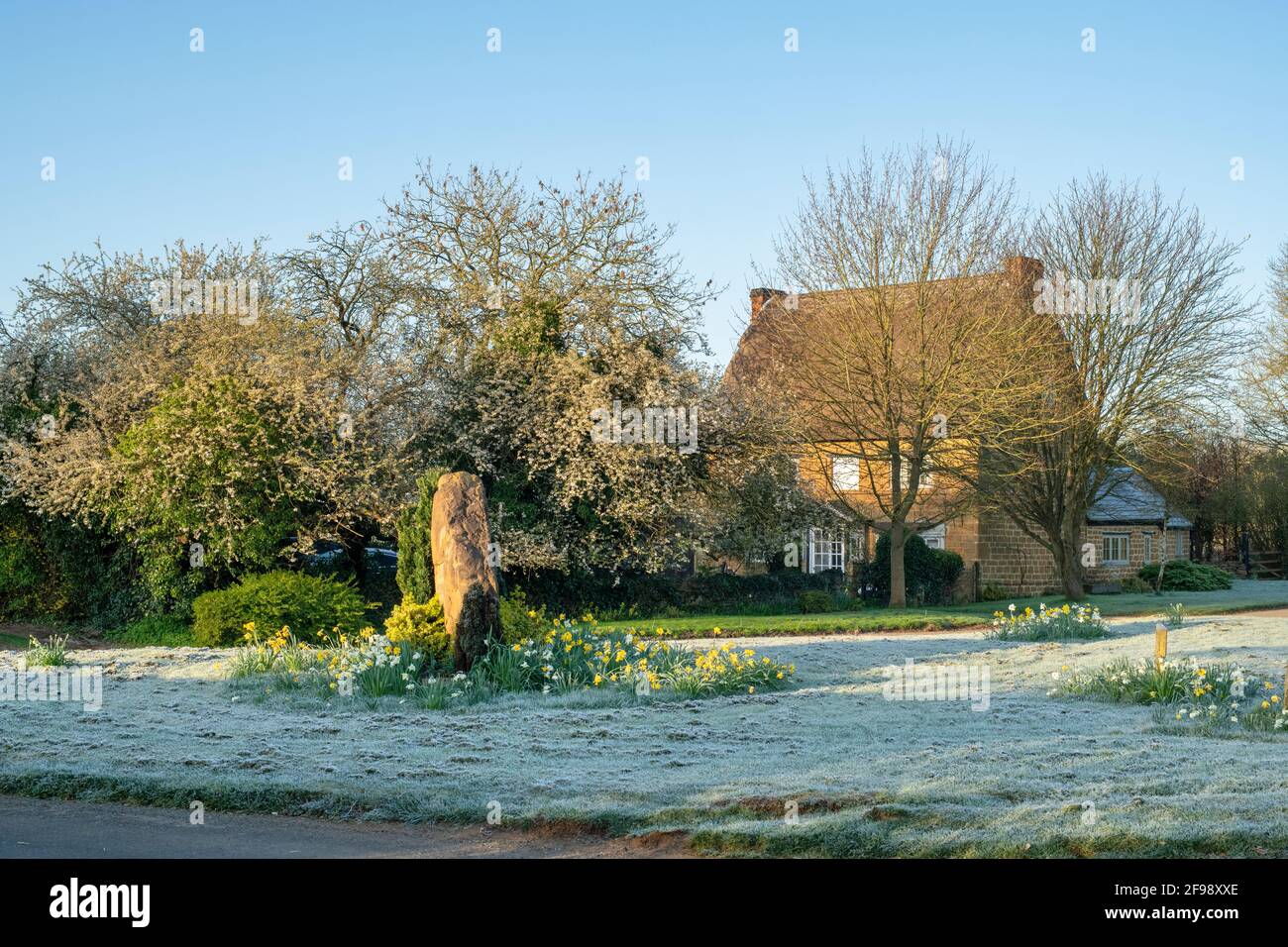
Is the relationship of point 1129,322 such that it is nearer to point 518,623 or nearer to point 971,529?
point 971,529

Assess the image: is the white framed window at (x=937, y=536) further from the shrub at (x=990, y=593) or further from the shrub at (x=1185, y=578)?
the shrub at (x=1185, y=578)

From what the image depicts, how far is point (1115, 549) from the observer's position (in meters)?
42.2

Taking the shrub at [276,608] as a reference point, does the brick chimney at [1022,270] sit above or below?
above

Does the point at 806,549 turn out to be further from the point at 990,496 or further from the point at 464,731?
the point at 464,731

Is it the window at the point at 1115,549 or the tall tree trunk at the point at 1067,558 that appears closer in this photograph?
the tall tree trunk at the point at 1067,558

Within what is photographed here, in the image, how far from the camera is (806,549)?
35.2 m

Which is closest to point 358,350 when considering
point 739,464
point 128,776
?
point 739,464

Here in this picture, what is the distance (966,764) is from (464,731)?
4.29 metres

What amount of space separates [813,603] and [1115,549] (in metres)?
20.2

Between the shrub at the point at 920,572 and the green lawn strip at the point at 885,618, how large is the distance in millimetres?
1361
